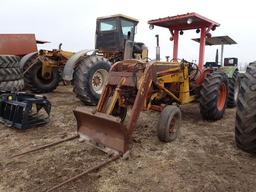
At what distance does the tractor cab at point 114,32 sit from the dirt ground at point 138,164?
4.82 metres

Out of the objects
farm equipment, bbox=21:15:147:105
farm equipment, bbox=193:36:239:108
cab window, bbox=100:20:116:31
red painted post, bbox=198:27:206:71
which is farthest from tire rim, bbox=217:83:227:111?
cab window, bbox=100:20:116:31

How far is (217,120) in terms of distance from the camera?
6.29m

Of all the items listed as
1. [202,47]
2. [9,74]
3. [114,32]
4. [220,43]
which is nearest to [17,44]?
[114,32]

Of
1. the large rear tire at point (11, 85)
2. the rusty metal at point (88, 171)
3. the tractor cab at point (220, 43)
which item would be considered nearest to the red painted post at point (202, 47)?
the tractor cab at point (220, 43)

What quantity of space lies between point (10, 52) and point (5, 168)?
8260 mm

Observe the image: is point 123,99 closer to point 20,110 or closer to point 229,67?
point 20,110

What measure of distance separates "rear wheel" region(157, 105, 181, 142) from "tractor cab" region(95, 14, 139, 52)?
531 centimetres

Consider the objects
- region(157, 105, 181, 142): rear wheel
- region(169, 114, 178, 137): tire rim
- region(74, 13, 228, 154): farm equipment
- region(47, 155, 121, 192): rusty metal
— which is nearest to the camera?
region(47, 155, 121, 192): rusty metal

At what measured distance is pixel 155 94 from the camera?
5113mm

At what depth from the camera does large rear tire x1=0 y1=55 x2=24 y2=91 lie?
269 inches

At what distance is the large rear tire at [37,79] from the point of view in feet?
30.7

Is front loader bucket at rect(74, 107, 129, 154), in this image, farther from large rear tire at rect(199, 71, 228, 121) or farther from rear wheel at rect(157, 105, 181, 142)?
large rear tire at rect(199, 71, 228, 121)

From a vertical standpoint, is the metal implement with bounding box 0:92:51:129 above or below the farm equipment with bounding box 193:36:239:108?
below

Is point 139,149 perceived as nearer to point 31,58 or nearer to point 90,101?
point 90,101
